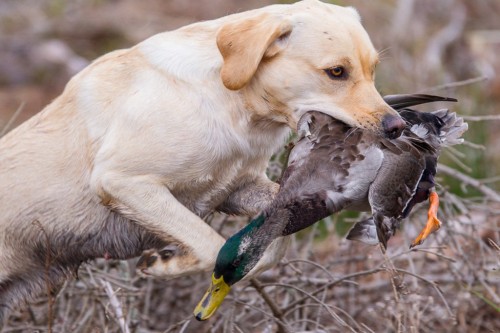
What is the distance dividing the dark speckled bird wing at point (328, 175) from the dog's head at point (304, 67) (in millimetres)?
67

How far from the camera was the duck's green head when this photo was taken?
343 cm

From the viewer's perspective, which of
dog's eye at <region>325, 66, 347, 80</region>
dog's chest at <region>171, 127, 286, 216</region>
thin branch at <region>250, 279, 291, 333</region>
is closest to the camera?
dog's eye at <region>325, 66, 347, 80</region>

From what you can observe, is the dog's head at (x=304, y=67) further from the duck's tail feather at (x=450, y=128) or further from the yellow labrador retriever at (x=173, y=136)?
the duck's tail feather at (x=450, y=128)

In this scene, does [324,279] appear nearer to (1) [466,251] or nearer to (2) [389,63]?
(1) [466,251]

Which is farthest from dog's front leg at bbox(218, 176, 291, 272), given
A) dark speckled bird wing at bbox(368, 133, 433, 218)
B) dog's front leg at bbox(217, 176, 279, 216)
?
dark speckled bird wing at bbox(368, 133, 433, 218)

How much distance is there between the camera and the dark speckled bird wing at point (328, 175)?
137 inches

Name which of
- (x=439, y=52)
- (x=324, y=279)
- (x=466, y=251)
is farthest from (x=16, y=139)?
(x=439, y=52)

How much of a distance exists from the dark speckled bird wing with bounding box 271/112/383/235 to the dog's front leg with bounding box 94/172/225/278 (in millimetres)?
285

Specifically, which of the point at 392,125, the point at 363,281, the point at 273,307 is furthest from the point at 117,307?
the point at 363,281

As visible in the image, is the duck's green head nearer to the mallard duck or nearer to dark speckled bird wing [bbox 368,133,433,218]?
the mallard duck

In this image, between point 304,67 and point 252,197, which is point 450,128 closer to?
point 304,67

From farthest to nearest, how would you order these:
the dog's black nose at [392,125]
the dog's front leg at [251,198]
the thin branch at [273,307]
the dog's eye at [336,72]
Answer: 1. the thin branch at [273,307]
2. the dog's front leg at [251,198]
3. the dog's eye at [336,72]
4. the dog's black nose at [392,125]

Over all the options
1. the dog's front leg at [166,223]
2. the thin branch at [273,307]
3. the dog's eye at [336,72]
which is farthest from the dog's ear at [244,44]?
the thin branch at [273,307]

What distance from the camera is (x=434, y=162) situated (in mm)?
3586
